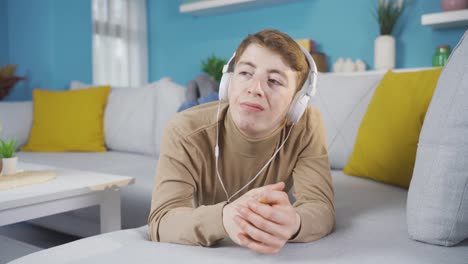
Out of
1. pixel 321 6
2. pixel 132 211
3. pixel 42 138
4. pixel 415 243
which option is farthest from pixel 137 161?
pixel 321 6

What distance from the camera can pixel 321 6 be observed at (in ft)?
11.2

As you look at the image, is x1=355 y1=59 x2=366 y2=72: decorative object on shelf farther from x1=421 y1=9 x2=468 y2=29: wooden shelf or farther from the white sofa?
the white sofa

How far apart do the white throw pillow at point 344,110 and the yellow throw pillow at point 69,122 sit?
1.54 metres

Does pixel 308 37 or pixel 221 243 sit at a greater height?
pixel 308 37

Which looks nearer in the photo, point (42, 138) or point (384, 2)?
point (42, 138)

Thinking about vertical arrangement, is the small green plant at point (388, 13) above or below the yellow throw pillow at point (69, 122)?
above

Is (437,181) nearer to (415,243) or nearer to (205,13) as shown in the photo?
(415,243)

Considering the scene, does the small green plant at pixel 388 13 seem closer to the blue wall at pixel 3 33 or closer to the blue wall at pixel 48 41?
the blue wall at pixel 48 41

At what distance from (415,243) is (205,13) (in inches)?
136

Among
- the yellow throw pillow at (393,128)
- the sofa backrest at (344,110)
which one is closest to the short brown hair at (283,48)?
the yellow throw pillow at (393,128)

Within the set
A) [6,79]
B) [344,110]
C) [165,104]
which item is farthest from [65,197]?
[6,79]

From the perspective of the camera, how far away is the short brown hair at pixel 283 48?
3.01ft

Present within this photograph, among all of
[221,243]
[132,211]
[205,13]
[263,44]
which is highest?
[205,13]

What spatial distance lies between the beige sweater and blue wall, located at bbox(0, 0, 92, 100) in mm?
2755
